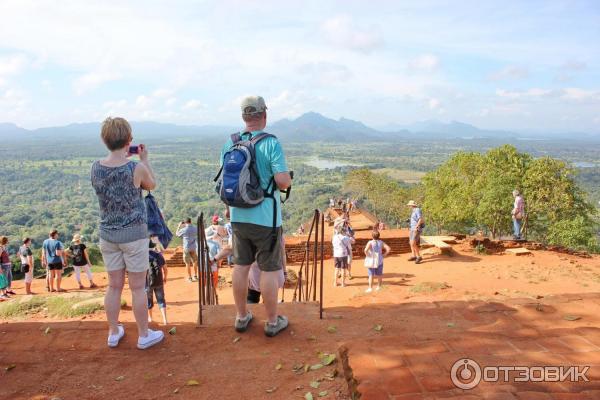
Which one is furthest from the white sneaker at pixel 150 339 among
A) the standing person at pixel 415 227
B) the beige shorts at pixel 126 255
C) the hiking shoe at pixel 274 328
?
the standing person at pixel 415 227

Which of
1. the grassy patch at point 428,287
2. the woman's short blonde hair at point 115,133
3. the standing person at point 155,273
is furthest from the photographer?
the grassy patch at point 428,287

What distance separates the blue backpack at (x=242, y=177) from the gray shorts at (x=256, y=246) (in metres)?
0.20

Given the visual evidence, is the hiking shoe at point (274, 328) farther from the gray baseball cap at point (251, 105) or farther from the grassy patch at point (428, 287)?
the grassy patch at point (428, 287)

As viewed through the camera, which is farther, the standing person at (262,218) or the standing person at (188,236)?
the standing person at (188,236)

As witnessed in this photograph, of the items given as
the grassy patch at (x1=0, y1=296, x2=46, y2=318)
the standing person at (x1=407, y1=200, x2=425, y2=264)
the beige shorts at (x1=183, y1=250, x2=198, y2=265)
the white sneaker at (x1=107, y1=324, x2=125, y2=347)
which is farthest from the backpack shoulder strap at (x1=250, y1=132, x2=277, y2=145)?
the standing person at (x1=407, y1=200, x2=425, y2=264)

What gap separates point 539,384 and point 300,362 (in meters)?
1.45

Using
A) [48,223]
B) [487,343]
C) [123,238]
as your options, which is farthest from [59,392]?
[48,223]

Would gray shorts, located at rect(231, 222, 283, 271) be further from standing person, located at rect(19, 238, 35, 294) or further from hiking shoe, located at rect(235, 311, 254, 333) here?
standing person, located at rect(19, 238, 35, 294)

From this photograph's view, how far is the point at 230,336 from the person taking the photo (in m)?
3.36

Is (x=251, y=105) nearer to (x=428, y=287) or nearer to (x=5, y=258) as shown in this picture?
(x=428, y=287)

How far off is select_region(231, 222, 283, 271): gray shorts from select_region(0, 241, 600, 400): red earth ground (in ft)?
2.11

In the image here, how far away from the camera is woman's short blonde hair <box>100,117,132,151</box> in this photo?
2791 mm

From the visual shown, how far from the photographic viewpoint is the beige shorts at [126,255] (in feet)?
9.64
